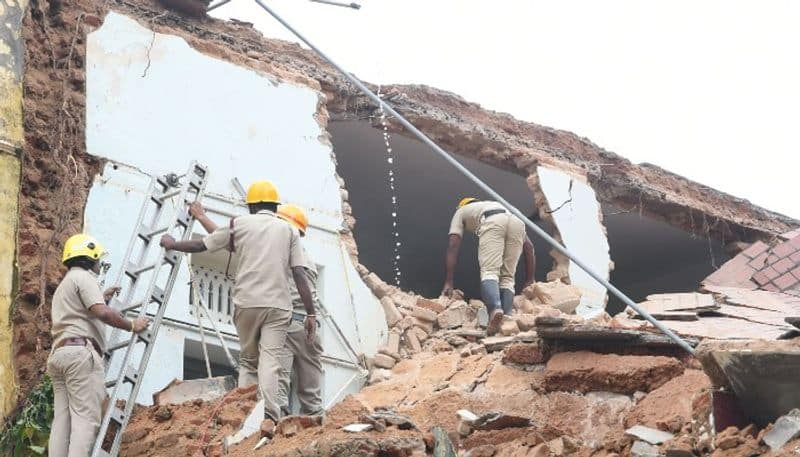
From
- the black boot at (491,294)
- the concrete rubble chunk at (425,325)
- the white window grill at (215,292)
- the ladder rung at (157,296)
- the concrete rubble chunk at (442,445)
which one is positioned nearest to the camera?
the concrete rubble chunk at (442,445)

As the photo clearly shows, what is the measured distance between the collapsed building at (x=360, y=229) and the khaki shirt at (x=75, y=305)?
921 millimetres

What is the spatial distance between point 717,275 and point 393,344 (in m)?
4.91

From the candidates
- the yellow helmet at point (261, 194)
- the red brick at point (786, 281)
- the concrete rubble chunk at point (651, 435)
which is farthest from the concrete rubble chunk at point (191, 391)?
the red brick at point (786, 281)

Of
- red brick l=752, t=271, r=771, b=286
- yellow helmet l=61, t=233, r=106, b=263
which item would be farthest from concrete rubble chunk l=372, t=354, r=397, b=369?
red brick l=752, t=271, r=771, b=286

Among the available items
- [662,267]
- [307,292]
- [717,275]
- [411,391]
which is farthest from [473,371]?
[662,267]

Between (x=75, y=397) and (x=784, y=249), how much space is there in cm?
973

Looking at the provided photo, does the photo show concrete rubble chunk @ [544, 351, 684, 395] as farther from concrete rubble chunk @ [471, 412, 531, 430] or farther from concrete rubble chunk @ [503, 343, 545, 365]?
concrete rubble chunk @ [471, 412, 531, 430]

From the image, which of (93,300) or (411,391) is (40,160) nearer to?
(93,300)

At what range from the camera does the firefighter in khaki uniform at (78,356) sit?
25.6ft

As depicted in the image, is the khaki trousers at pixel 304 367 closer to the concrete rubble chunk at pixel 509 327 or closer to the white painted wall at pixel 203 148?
the white painted wall at pixel 203 148

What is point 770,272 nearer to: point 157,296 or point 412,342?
point 412,342

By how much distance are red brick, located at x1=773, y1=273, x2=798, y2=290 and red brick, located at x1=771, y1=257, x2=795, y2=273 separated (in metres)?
0.11

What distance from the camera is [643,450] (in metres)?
5.74

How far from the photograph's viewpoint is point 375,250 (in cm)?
1694
